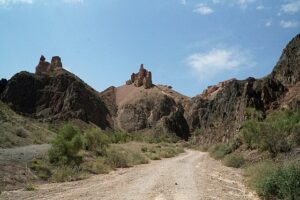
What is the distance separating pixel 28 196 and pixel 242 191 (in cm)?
919

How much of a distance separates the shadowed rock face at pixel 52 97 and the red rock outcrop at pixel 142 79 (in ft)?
143

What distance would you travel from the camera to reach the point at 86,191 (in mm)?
17672

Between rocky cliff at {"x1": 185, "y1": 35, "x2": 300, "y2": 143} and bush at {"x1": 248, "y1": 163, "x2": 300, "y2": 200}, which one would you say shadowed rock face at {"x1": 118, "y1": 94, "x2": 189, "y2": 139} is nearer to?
rocky cliff at {"x1": 185, "y1": 35, "x2": 300, "y2": 143}

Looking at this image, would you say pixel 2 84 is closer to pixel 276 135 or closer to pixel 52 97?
pixel 52 97

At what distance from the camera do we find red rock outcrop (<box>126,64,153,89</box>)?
173 metres

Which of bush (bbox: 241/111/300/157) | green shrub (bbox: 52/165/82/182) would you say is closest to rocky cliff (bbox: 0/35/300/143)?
bush (bbox: 241/111/300/157)

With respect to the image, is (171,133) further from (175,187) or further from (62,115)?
(175,187)

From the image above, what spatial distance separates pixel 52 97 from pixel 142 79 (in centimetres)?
6079

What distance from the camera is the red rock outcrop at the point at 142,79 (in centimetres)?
17312

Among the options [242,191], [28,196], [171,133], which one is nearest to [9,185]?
[28,196]

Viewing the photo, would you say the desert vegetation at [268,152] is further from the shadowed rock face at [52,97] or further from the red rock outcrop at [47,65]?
the red rock outcrop at [47,65]

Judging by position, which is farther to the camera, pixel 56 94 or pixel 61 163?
pixel 56 94

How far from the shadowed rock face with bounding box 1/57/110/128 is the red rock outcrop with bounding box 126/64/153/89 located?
43.6 m

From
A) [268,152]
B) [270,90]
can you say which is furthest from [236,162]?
[270,90]
